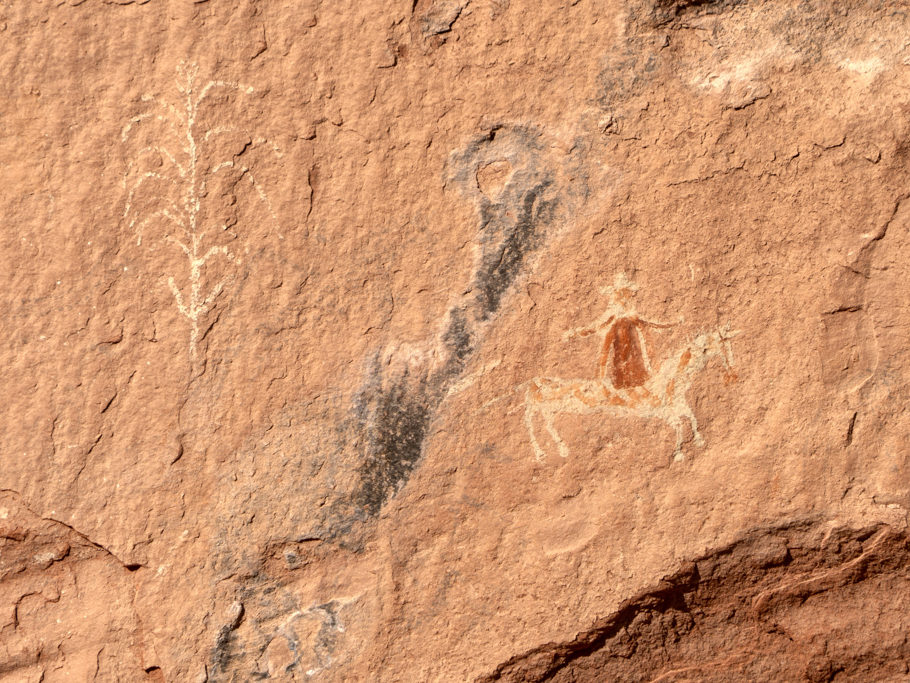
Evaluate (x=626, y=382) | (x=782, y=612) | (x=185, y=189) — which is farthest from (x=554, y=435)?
(x=185, y=189)

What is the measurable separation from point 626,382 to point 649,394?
0.06 m

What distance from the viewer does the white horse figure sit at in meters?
2.04

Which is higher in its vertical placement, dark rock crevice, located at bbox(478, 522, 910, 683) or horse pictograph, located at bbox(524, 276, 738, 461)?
horse pictograph, located at bbox(524, 276, 738, 461)

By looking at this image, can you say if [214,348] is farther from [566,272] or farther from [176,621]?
[566,272]

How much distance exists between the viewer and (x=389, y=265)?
80.4 inches

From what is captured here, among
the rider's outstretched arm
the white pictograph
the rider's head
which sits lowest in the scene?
the rider's outstretched arm

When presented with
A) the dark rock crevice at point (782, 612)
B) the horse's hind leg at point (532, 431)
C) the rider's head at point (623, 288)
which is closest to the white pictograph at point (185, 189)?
the horse's hind leg at point (532, 431)

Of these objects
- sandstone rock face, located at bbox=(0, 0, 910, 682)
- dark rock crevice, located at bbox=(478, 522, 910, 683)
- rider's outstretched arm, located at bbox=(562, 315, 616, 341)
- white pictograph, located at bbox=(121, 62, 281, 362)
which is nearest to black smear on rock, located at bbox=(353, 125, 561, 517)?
sandstone rock face, located at bbox=(0, 0, 910, 682)

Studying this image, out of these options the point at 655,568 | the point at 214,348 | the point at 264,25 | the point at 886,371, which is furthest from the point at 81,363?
the point at 886,371

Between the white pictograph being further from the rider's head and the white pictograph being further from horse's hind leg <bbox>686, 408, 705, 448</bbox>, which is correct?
horse's hind leg <bbox>686, 408, 705, 448</bbox>

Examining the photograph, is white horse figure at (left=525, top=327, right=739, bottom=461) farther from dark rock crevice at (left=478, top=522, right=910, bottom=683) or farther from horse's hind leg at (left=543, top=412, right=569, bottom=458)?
dark rock crevice at (left=478, top=522, right=910, bottom=683)

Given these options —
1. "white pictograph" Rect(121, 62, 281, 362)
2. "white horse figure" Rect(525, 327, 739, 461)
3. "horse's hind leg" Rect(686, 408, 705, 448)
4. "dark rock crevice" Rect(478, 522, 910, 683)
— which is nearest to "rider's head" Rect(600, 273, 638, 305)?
"white horse figure" Rect(525, 327, 739, 461)

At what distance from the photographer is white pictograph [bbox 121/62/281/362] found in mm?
2025

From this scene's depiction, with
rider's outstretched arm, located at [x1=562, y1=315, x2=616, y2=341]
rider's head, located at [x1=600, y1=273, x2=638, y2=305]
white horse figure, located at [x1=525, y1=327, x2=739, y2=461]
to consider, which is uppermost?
rider's head, located at [x1=600, y1=273, x2=638, y2=305]
